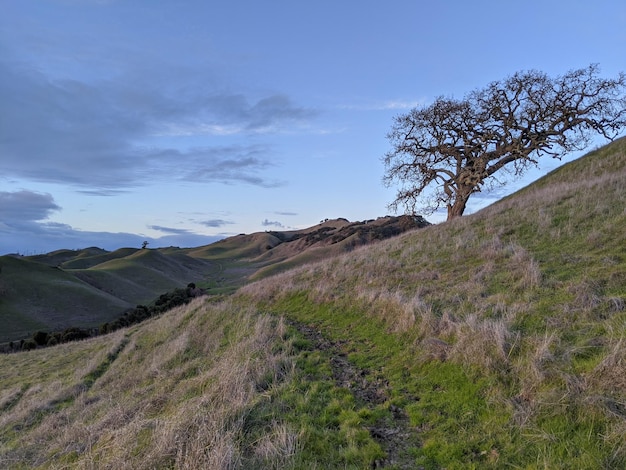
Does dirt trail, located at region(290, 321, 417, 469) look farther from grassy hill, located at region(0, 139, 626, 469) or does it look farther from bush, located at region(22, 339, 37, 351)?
bush, located at region(22, 339, 37, 351)

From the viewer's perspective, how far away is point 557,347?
6.03 metres

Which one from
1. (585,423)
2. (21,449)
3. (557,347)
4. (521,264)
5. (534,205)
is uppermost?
(534,205)

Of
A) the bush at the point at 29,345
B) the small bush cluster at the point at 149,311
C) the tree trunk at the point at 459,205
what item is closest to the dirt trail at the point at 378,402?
the tree trunk at the point at 459,205

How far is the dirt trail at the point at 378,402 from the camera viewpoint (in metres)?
5.07

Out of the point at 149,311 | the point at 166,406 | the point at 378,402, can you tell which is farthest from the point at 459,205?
the point at 149,311

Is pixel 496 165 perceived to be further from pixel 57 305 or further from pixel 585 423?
pixel 57 305

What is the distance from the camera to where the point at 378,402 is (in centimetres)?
671

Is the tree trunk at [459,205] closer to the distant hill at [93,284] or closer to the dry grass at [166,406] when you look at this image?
the distant hill at [93,284]

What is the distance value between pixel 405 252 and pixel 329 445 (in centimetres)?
1330

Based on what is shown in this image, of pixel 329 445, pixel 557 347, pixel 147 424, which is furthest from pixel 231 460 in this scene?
pixel 557 347

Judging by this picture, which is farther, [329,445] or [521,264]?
[521,264]

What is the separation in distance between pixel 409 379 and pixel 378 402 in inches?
35.4

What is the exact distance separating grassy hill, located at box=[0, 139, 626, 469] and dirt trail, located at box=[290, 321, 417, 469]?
0.03 meters

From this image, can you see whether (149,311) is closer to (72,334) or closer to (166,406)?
(72,334)
